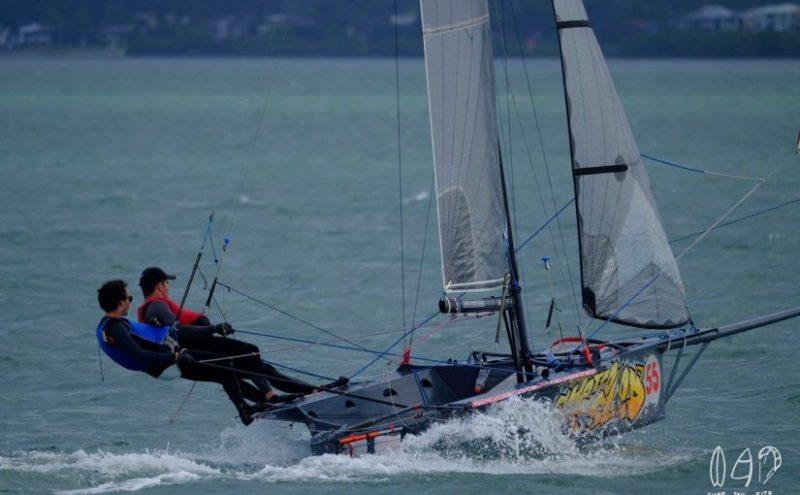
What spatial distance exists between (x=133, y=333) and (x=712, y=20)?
139810 mm

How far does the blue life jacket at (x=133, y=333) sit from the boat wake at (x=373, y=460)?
76 cm

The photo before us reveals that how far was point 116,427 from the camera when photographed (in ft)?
43.4

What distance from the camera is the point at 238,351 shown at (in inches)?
461

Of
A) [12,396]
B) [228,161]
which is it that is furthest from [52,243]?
[228,161]

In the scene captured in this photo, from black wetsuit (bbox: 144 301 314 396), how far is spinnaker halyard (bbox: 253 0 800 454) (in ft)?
1.03

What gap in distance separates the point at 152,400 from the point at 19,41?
167 ft

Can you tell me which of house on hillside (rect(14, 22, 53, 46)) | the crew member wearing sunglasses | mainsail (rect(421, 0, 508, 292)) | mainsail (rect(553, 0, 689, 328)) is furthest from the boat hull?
house on hillside (rect(14, 22, 53, 46))

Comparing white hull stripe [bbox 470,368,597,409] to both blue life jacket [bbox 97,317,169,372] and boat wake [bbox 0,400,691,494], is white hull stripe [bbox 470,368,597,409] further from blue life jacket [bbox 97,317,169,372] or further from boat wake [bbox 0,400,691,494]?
blue life jacket [bbox 97,317,169,372]

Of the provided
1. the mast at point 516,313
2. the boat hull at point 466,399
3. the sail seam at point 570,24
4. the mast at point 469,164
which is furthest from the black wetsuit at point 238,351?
the sail seam at point 570,24

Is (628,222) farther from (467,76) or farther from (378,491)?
(378,491)

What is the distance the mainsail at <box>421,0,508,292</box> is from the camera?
11812mm

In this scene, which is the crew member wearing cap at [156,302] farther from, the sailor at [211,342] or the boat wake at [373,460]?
the boat wake at [373,460]

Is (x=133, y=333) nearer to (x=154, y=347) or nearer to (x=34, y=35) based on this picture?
(x=154, y=347)

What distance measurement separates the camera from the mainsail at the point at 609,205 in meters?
12.1
